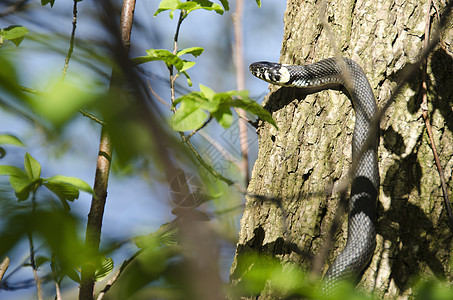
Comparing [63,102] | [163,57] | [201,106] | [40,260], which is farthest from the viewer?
[163,57]

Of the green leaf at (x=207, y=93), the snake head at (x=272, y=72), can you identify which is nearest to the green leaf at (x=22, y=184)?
the green leaf at (x=207, y=93)

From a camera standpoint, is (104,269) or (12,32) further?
(104,269)

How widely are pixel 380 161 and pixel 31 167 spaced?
56.7 inches

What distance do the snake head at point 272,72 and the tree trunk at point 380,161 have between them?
0.23 meters

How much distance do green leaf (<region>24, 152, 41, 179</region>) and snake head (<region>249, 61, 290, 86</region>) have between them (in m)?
1.50

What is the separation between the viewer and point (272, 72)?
2.56 m

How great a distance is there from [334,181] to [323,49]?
30.4 inches

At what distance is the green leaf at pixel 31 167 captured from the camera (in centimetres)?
85

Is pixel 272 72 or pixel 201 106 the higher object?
pixel 272 72

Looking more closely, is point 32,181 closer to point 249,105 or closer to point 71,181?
point 71,181

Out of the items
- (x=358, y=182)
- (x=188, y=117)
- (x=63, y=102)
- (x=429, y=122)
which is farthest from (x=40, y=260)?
(x=429, y=122)

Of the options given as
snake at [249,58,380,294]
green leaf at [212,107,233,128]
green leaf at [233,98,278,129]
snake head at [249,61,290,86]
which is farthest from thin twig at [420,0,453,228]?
green leaf at [212,107,233,128]

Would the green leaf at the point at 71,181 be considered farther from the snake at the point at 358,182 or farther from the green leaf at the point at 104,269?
the snake at the point at 358,182

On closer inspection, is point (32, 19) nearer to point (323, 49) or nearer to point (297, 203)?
point (297, 203)
